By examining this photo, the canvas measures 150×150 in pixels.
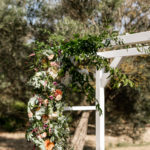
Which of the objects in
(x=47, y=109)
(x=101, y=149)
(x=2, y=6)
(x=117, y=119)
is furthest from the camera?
(x=117, y=119)

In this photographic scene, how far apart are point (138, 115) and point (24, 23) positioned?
432 centimetres

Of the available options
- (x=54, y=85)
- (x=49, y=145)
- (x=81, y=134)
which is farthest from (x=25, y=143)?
(x=54, y=85)

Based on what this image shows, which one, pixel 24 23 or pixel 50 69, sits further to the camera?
pixel 24 23

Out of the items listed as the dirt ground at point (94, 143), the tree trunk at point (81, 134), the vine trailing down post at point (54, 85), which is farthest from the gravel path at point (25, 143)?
the vine trailing down post at point (54, 85)

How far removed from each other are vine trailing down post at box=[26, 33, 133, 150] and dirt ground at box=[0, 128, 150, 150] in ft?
17.0

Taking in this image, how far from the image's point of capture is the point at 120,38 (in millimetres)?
2854

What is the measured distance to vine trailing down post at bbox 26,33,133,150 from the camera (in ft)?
8.27

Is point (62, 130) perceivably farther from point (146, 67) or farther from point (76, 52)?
point (146, 67)

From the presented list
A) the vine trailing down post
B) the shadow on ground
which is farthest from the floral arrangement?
the shadow on ground

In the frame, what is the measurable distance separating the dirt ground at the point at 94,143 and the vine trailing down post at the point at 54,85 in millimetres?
5191

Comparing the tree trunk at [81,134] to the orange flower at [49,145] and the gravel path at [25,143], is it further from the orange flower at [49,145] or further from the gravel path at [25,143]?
the orange flower at [49,145]

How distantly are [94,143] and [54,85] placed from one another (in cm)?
626

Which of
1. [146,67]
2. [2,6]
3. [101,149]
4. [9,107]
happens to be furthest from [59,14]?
[101,149]

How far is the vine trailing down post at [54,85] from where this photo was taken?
2521mm
